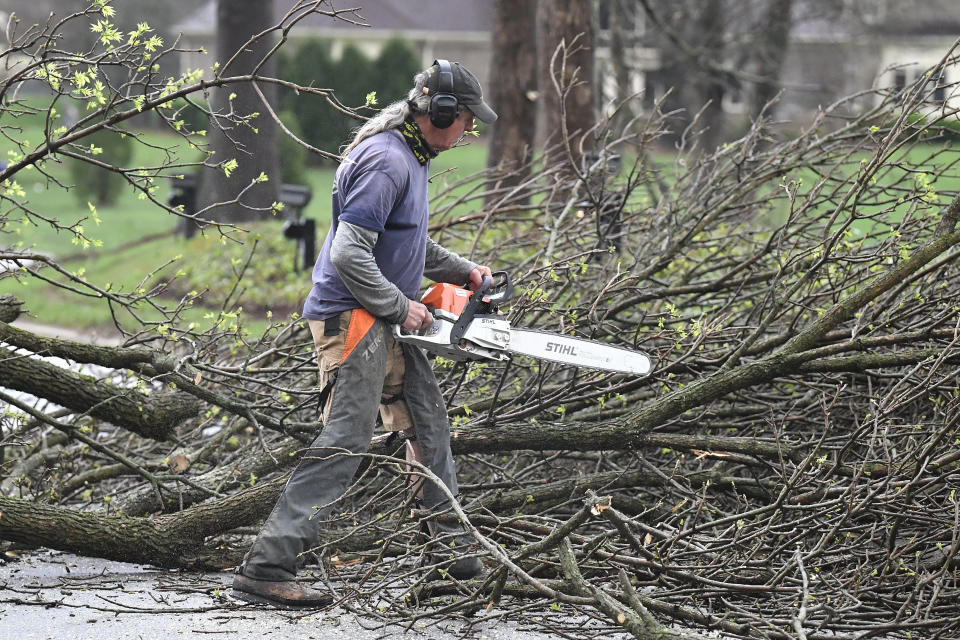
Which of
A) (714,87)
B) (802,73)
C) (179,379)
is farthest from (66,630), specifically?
(802,73)

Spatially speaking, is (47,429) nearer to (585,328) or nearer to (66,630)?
(66,630)

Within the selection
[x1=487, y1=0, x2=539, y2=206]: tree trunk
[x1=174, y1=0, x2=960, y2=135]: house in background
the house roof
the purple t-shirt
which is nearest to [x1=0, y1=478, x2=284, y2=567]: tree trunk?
the purple t-shirt

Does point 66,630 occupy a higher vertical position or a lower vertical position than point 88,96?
lower

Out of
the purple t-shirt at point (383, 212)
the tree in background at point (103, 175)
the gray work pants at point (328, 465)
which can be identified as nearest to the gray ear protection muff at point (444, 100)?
the purple t-shirt at point (383, 212)

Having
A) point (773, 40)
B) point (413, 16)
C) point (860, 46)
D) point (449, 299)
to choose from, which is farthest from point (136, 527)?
point (413, 16)

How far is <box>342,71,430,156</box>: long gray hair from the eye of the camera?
3688 mm

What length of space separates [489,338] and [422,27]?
1376 inches

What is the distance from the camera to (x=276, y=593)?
141 inches

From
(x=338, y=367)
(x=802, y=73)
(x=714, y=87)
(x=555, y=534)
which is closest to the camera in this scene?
(x=555, y=534)

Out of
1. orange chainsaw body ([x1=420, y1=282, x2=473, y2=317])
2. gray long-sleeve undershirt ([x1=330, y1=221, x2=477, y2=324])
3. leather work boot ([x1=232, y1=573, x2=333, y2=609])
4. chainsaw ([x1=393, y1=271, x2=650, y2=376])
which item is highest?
gray long-sleeve undershirt ([x1=330, y1=221, x2=477, y2=324])

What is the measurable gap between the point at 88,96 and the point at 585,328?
2.47 m

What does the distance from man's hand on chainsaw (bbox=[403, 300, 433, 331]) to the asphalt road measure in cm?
104

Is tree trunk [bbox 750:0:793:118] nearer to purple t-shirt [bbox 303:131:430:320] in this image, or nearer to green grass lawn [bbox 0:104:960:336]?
green grass lawn [bbox 0:104:960:336]

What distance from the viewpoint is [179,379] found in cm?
413
